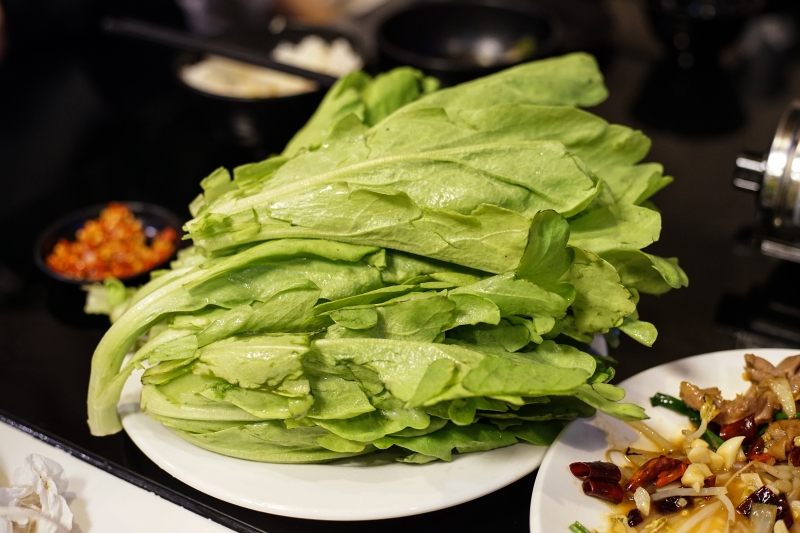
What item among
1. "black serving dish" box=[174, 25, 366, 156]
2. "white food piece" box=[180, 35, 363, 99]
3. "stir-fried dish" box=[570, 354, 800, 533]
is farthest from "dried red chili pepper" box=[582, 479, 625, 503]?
"white food piece" box=[180, 35, 363, 99]

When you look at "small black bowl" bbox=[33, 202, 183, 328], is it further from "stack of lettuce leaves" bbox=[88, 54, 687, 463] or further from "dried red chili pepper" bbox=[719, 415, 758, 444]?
"dried red chili pepper" bbox=[719, 415, 758, 444]

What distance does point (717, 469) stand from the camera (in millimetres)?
1188

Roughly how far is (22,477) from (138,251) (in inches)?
31.4

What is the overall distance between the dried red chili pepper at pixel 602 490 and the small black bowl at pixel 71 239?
1.17 meters

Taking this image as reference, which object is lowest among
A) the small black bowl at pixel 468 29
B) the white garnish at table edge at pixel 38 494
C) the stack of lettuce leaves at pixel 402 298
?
the white garnish at table edge at pixel 38 494

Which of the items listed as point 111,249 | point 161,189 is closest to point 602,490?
point 111,249

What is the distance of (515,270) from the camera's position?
1.12 meters

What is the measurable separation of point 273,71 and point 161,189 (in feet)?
1.81

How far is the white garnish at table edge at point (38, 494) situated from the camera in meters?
1.15

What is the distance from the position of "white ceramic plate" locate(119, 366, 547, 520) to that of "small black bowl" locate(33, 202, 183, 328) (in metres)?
0.63

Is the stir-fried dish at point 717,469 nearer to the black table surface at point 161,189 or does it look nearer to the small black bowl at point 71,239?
the black table surface at point 161,189

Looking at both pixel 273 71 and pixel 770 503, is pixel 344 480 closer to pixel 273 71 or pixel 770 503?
pixel 770 503

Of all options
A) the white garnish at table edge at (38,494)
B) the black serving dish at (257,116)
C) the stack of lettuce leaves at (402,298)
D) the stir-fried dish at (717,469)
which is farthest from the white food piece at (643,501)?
the black serving dish at (257,116)

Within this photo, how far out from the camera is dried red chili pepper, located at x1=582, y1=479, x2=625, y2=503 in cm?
112
